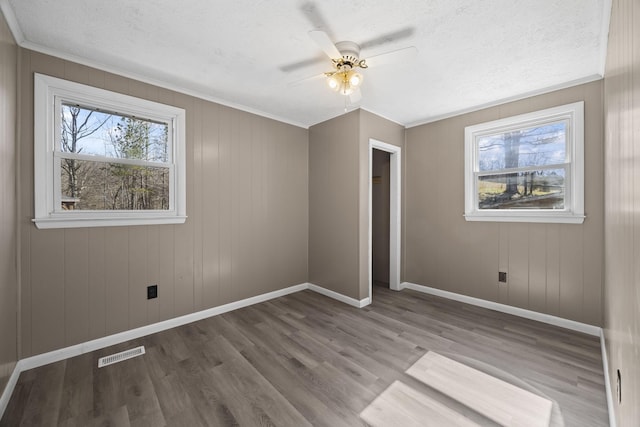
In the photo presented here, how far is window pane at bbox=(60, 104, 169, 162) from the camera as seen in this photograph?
92.4 inches

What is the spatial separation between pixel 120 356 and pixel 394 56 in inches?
130

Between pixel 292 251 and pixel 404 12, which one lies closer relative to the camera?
pixel 404 12

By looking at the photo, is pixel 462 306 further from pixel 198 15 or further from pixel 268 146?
pixel 198 15

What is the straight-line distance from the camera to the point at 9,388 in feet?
5.98

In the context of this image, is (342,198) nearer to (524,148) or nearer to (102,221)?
(524,148)

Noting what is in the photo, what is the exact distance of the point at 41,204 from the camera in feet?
7.04

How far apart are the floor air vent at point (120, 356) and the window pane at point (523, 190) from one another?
409cm

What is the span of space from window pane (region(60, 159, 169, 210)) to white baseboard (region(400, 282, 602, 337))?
3.55 m

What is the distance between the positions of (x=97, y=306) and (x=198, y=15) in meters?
2.57

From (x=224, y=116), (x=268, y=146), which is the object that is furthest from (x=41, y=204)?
(x=268, y=146)

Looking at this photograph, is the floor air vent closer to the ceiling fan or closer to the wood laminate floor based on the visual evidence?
the wood laminate floor

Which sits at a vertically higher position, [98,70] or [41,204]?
[98,70]

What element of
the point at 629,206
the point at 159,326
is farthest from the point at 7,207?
the point at 629,206

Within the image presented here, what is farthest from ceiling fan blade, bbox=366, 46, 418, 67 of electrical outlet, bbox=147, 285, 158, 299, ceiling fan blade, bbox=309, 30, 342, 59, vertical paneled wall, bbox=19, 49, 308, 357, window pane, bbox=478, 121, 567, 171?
electrical outlet, bbox=147, 285, 158, 299
